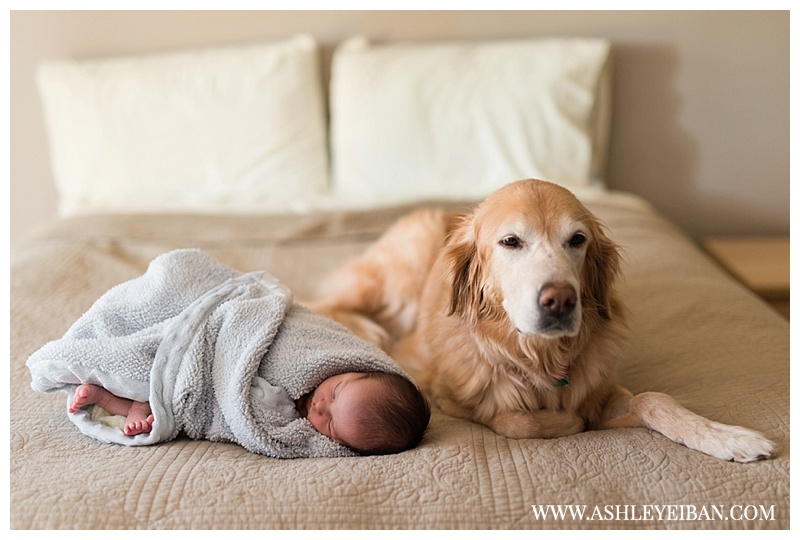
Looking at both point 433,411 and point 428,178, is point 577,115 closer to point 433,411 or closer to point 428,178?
point 428,178

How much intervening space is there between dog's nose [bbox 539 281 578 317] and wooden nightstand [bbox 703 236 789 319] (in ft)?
5.48

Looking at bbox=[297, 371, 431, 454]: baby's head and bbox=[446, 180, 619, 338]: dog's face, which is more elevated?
bbox=[446, 180, 619, 338]: dog's face

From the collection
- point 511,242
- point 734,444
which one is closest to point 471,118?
point 511,242

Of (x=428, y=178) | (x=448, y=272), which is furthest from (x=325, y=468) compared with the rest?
(x=428, y=178)

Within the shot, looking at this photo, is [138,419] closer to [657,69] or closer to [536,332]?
[536,332]

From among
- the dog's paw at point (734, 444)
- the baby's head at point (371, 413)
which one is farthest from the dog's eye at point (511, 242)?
the dog's paw at point (734, 444)

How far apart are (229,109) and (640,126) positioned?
5.95 feet

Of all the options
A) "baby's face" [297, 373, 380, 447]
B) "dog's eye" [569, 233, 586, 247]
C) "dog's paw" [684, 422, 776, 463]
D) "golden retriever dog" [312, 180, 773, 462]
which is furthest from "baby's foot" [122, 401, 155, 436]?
"dog's paw" [684, 422, 776, 463]

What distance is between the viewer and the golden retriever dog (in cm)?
131

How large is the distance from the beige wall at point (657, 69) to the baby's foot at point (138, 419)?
87.8 inches

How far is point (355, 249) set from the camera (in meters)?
2.50

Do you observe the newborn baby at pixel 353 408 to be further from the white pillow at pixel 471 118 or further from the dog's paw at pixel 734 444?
the white pillow at pixel 471 118

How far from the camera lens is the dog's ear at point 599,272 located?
149 centimetres

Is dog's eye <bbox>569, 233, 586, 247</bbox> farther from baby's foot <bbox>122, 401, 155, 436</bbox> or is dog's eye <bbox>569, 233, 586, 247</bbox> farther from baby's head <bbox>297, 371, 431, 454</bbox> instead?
baby's foot <bbox>122, 401, 155, 436</bbox>
